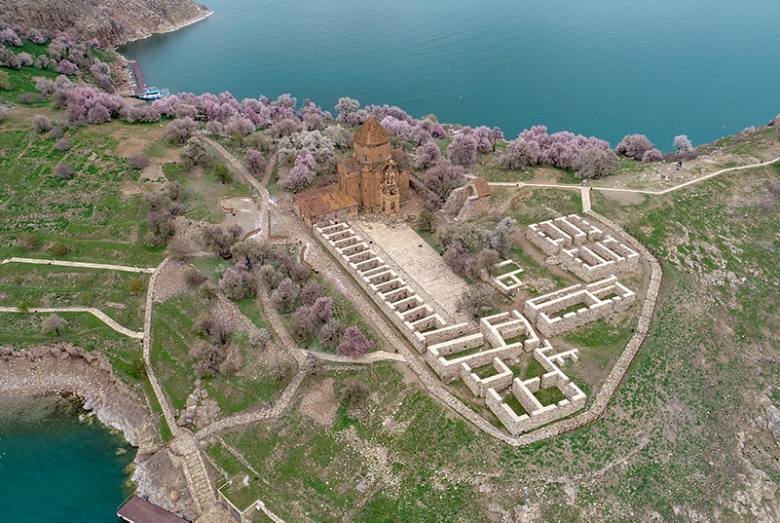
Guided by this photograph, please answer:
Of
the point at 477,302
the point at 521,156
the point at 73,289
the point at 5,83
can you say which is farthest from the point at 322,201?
the point at 5,83

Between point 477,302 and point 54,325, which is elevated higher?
point 477,302

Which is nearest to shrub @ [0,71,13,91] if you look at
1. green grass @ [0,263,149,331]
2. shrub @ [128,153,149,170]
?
shrub @ [128,153,149,170]

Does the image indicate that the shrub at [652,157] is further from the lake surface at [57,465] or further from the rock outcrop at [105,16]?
Result: the rock outcrop at [105,16]

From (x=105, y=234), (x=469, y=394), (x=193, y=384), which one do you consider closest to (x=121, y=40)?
(x=105, y=234)

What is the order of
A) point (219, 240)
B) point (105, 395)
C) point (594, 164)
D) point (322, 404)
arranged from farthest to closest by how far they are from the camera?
point (594, 164)
point (219, 240)
point (105, 395)
point (322, 404)

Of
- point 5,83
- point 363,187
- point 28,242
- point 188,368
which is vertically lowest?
point 188,368

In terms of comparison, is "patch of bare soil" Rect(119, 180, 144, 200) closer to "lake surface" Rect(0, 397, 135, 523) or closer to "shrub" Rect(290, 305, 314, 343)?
"lake surface" Rect(0, 397, 135, 523)

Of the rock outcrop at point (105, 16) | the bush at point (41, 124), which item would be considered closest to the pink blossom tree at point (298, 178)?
the bush at point (41, 124)

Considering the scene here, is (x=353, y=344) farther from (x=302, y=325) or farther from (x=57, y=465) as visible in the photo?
(x=57, y=465)
